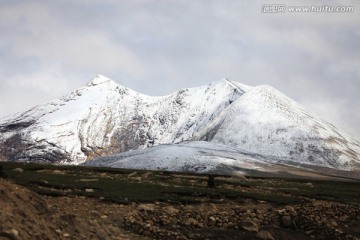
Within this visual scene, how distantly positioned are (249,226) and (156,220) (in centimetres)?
557

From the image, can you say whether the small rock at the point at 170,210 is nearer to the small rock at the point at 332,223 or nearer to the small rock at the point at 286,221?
the small rock at the point at 286,221

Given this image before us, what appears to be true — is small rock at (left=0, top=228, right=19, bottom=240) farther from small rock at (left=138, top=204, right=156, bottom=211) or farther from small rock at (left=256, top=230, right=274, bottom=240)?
small rock at (left=256, top=230, right=274, bottom=240)

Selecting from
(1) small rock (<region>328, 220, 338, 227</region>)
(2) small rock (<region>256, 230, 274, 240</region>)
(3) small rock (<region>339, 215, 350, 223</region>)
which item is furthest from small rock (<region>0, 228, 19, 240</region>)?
(3) small rock (<region>339, 215, 350, 223</region>)

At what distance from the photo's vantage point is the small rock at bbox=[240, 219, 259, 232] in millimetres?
27125

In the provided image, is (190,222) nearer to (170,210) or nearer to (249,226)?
(170,210)

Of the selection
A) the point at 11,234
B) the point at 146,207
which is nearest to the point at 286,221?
the point at 146,207

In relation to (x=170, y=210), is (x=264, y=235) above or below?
below

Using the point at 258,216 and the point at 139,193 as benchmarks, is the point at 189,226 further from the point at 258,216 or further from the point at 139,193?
the point at 139,193

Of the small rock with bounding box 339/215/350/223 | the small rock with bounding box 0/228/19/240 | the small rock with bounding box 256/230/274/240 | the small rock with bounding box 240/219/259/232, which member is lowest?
the small rock with bounding box 339/215/350/223

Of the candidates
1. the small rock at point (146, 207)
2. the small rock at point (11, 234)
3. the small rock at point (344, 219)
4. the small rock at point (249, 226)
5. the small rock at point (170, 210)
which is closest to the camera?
the small rock at point (11, 234)

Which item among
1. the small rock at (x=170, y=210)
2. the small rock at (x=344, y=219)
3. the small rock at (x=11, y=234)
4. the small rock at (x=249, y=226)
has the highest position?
the small rock at (x=11, y=234)

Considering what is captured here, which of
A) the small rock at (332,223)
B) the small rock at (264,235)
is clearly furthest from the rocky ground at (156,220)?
the small rock at (332,223)

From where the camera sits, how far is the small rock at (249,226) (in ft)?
89.0

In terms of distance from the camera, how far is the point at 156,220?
26359 millimetres
